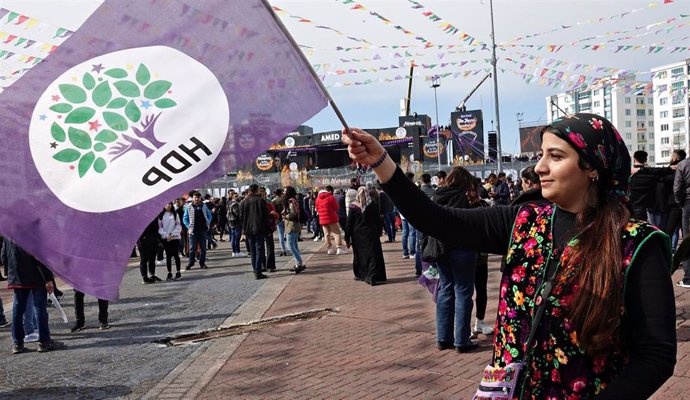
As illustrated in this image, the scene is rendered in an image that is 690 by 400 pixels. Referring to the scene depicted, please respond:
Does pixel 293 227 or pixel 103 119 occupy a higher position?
pixel 103 119

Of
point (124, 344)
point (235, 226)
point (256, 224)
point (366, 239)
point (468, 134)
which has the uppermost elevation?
point (468, 134)

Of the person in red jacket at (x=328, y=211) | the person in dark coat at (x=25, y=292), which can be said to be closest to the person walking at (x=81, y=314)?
the person in dark coat at (x=25, y=292)

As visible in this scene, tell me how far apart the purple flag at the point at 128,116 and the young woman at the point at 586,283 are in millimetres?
1122

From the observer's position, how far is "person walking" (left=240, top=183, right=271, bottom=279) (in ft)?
39.4

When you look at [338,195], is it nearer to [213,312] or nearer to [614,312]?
[213,312]

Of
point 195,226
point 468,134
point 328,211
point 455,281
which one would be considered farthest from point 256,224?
point 468,134

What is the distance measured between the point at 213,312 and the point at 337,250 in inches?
306

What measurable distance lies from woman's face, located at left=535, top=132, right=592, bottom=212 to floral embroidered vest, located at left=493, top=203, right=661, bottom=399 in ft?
0.34

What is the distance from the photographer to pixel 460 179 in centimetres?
612

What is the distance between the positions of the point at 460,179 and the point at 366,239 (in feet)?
16.2

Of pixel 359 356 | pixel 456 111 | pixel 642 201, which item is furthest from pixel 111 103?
pixel 456 111

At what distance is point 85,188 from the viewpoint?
8.43ft

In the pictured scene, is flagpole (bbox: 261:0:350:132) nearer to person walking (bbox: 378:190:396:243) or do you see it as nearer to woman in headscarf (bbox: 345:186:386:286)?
woman in headscarf (bbox: 345:186:386:286)

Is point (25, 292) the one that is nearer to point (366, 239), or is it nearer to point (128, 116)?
point (128, 116)
